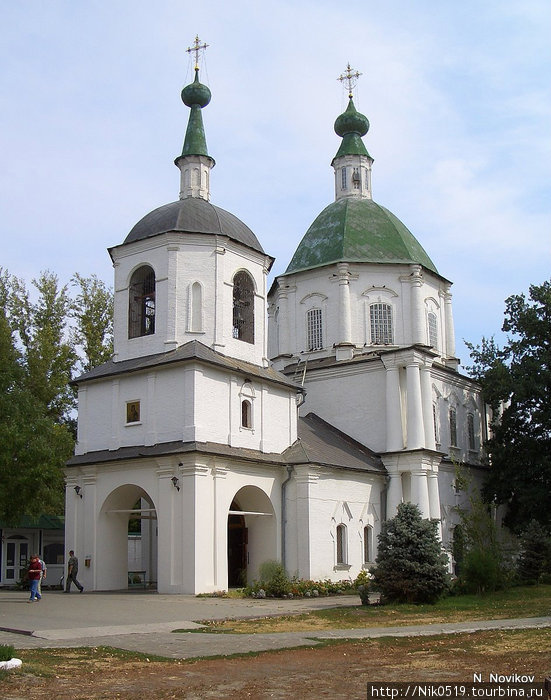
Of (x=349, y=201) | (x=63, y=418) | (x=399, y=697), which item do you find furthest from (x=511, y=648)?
(x=63, y=418)

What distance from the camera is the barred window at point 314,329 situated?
110ft

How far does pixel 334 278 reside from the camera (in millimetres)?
33594

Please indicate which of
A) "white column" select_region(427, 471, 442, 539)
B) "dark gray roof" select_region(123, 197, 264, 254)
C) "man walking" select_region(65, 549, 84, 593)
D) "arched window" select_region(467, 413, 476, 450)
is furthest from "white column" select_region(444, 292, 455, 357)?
"man walking" select_region(65, 549, 84, 593)

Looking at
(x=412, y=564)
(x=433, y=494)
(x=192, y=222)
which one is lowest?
(x=412, y=564)

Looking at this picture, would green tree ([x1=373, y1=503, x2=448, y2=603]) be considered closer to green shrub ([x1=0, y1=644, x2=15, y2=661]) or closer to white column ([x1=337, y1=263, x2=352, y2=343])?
green shrub ([x1=0, y1=644, x2=15, y2=661])

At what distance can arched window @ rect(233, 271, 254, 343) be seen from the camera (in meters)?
27.3

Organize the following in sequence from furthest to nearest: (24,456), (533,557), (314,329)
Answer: (314,329), (24,456), (533,557)

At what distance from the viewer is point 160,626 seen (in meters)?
14.1

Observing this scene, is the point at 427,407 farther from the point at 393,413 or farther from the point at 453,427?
the point at 453,427

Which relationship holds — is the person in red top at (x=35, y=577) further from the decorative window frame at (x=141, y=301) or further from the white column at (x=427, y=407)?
the white column at (x=427, y=407)

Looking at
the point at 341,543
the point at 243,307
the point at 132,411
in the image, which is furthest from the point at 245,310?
the point at 341,543

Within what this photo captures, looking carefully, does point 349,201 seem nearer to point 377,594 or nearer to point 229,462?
point 229,462

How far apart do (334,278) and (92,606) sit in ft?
60.8

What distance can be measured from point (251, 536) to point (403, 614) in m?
9.99
